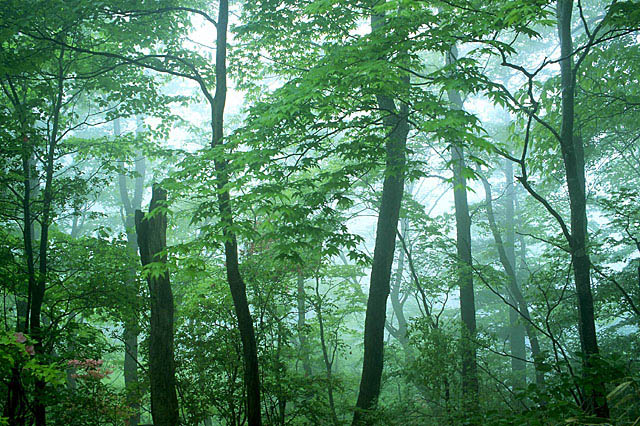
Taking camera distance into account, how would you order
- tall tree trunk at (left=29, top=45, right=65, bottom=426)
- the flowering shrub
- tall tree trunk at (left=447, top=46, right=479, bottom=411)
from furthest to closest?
the flowering shrub → tall tree trunk at (left=447, top=46, right=479, bottom=411) → tall tree trunk at (left=29, top=45, right=65, bottom=426)

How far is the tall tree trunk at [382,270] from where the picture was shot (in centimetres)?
604

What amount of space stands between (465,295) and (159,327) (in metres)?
6.53

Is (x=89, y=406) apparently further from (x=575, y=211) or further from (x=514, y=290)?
(x=514, y=290)

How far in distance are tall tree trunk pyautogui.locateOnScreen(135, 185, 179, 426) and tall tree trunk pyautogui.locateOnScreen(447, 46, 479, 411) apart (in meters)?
3.47

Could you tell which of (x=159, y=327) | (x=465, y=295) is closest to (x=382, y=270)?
(x=159, y=327)

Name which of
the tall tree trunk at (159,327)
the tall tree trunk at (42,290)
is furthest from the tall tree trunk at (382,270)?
the tall tree trunk at (42,290)

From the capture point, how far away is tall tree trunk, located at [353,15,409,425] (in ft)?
19.8

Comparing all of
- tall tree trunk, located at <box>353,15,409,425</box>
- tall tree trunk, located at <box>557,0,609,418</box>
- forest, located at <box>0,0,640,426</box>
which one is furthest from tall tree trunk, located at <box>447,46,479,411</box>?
tall tree trunk, located at <box>557,0,609,418</box>

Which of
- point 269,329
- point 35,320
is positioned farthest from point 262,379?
point 35,320

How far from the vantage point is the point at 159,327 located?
17.3ft

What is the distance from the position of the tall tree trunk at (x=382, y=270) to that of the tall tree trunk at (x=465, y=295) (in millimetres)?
819

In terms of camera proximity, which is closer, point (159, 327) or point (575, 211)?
point (575, 211)

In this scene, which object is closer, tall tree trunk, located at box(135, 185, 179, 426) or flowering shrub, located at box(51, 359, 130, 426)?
tall tree trunk, located at box(135, 185, 179, 426)

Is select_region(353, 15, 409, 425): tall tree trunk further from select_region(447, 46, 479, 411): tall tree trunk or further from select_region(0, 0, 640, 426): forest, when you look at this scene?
select_region(447, 46, 479, 411): tall tree trunk
